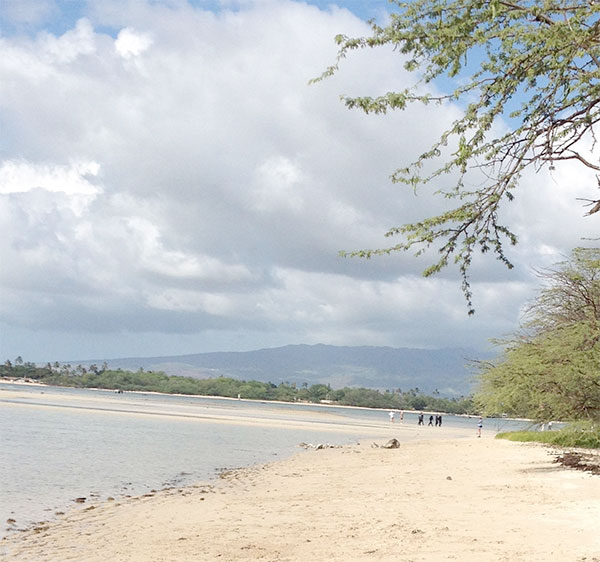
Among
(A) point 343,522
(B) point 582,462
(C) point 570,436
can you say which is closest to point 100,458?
Result: (A) point 343,522

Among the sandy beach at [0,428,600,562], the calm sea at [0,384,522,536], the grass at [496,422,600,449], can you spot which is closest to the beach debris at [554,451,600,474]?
the sandy beach at [0,428,600,562]

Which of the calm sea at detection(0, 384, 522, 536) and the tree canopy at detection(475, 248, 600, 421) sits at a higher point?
the tree canopy at detection(475, 248, 600, 421)

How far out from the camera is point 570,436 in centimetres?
3066

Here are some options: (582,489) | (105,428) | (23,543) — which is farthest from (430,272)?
(105,428)

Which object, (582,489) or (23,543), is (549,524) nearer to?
(582,489)

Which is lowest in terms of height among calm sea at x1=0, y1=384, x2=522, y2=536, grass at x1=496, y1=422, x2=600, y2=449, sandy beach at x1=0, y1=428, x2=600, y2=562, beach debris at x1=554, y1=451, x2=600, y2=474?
calm sea at x1=0, y1=384, x2=522, y2=536

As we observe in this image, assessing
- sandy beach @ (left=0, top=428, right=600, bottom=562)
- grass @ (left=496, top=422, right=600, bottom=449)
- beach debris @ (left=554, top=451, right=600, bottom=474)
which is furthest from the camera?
grass @ (left=496, top=422, right=600, bottom=449)

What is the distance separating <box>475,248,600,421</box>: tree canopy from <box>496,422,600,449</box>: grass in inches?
65.5

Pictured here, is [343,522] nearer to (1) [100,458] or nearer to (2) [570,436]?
(1) [100,458]

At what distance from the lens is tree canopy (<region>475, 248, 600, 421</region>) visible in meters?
20.3

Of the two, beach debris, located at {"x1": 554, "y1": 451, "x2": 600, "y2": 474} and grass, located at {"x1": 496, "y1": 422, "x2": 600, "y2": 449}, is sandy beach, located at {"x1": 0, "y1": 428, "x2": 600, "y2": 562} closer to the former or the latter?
beach debris, located at {"x1": 554, "y1": 451, "x2": 600, "y2": 474}

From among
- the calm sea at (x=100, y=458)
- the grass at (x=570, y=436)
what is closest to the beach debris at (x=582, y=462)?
the grass at (x=570, y=436)

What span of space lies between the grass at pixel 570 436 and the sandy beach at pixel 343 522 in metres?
2.29

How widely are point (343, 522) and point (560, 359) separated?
33.8 feet
